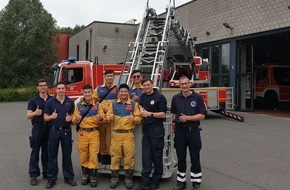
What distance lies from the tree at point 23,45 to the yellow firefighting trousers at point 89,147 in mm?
33527

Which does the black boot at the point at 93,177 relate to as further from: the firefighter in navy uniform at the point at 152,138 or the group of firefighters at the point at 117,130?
the firefighter in navy uniform at the point at 152,138

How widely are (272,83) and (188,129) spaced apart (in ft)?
58.1

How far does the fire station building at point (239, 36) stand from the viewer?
19.0m

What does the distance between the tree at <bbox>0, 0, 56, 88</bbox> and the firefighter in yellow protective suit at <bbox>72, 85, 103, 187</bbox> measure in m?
33.5

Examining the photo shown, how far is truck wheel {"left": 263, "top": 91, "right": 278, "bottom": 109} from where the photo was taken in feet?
74.7

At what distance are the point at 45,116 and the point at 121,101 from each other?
4.13 feet

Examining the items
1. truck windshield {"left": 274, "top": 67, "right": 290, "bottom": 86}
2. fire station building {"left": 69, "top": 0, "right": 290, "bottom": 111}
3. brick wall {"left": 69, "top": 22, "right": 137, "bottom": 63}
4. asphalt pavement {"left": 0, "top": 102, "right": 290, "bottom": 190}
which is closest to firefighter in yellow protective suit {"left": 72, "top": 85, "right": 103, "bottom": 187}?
asphalt pavement {"left": 0, "top": 102, "right": 290, "bottom": 190}

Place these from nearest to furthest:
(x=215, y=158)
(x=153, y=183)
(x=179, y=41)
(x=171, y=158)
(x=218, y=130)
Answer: (x=153, y=183) < (x=171, y=158) < (x=215, y=158) < (x=218, y=130) < (x=179, y=41)

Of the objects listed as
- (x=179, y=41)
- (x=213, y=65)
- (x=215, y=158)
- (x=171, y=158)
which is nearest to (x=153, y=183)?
(x=171, y=158)

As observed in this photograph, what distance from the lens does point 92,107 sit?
6539 millimetres

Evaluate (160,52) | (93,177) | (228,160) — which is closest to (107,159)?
(93,177)

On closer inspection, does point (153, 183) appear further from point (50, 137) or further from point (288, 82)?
point (288, 82)

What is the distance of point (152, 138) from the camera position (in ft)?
20.4

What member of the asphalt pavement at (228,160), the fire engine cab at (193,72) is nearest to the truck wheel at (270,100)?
the fire engine cab at (193,72)
